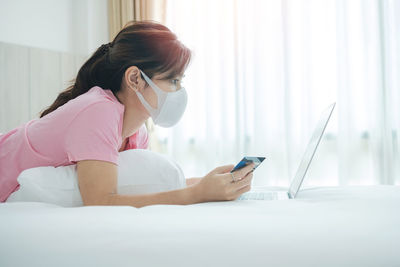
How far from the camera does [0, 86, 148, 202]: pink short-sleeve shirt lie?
0.86 meters

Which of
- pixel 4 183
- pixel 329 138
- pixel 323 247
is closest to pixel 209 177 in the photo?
pixel 323 247

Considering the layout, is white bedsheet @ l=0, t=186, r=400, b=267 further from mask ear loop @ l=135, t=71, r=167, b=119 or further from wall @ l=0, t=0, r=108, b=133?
wall @ l=0, t=0, r=108, b=133

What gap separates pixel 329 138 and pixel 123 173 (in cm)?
204

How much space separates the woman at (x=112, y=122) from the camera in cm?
82

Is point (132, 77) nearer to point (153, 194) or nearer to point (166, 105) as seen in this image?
point (166, 105)

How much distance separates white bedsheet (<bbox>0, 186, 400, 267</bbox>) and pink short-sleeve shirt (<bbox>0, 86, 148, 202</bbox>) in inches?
9.0

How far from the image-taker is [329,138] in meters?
2.59

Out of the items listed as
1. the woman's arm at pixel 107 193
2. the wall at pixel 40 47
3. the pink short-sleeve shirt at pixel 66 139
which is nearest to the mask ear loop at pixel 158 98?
the pink short-sleeve shirt at pixel 66 139

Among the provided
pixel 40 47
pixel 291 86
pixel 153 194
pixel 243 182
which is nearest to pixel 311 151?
pixel 243 182

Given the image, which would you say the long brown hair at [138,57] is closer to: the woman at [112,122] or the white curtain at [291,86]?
the woman at [112,122]

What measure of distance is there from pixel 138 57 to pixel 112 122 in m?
0.28

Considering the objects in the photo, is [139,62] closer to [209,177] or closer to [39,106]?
[209,177]

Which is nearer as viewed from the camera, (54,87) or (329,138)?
(329,138)

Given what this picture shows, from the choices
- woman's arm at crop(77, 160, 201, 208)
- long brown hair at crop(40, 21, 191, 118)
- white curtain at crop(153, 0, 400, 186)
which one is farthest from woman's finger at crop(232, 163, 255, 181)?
white curtain at crop(153, 0, 400, 186)
